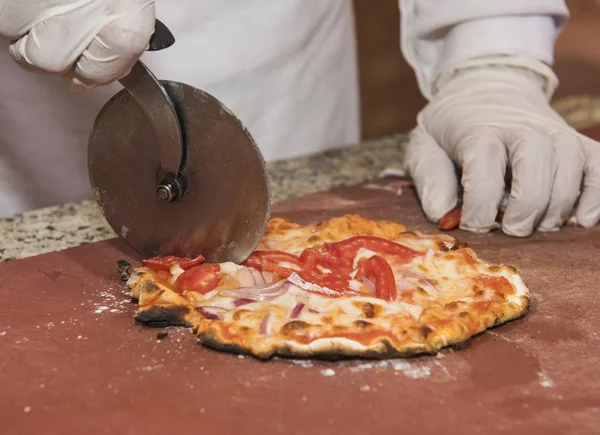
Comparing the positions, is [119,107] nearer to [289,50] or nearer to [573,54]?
[289,50]

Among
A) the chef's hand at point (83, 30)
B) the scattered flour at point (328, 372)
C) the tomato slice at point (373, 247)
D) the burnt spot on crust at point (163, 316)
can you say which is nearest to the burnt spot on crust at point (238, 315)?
the burnt spot on crust at point (163, 316)

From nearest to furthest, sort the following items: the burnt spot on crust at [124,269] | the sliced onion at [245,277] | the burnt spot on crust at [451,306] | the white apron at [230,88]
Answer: the burnt spot on crust at [451,306], the sliced onion at [245,277], the burnt spot on crust at [124,269], the white apron at [230,88]

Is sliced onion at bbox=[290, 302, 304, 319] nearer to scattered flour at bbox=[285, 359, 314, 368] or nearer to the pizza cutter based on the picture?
scattered flour at bbox=[285, 359, 314, 368]

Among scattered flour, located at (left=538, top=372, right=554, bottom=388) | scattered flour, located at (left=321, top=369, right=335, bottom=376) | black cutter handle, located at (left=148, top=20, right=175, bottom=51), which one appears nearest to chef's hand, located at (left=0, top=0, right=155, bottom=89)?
black cutter handle, located at (left=148, top=20, right=175, bottom=51)

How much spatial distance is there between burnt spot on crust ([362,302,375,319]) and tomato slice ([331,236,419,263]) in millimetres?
254

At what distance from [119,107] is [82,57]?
15 centimetres

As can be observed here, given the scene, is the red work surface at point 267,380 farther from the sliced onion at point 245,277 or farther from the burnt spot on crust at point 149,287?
the sliced onion at point 245,277

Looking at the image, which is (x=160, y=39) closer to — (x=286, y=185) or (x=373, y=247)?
(x=373, y=247)

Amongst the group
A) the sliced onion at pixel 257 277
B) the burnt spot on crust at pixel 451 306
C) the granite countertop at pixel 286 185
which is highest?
the sliced onion at pixel 257 277

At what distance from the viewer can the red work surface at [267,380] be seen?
50.2 inches

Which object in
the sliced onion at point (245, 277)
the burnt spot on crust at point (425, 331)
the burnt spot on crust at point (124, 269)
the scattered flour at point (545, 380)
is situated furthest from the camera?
the burnt spot on crust at point (124, 269)

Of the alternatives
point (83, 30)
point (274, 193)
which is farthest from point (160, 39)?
point (274, 193)

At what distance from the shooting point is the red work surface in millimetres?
1275

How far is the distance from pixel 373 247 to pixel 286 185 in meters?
0.90
